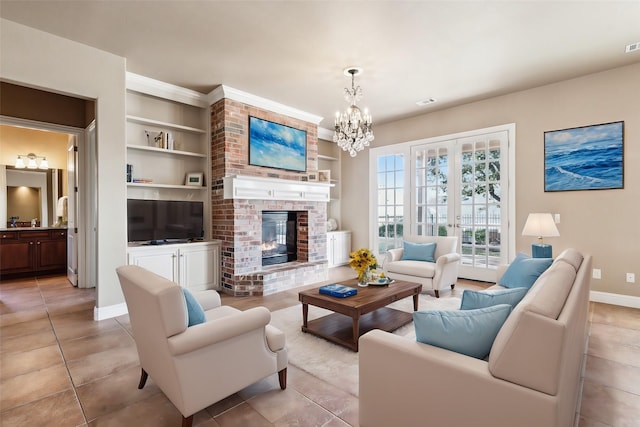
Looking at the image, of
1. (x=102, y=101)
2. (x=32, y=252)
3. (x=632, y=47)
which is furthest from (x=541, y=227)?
(x=32, y=252)

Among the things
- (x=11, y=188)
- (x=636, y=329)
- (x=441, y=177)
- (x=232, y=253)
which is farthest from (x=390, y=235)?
(x=11, y=188)

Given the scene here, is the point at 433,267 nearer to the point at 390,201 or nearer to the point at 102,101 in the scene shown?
the point at 390,201

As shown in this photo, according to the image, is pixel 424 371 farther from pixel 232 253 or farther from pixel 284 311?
pixel 232 253

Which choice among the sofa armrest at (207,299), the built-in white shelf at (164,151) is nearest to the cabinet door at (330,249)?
the built-in white shelf at (164,151)

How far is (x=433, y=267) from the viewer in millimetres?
4363

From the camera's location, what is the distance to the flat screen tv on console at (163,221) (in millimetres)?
4090

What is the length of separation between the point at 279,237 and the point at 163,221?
1.82 metres

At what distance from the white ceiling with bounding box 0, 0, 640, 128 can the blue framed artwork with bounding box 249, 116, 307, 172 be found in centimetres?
67

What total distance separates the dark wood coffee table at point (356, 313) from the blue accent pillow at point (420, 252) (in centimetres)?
128

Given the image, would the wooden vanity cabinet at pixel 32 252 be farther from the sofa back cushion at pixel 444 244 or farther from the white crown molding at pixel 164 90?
the sofa back cushion at pixel 444 244

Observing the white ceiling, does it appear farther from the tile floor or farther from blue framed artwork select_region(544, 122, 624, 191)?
the tile floor

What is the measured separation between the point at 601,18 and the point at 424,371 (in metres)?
3.56

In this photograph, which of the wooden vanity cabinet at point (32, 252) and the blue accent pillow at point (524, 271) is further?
the wooden vanity cabinet at point (32, 252)

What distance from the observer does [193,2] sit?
8.77ft
